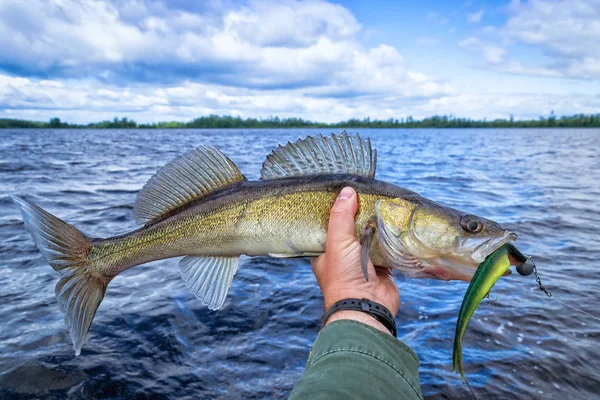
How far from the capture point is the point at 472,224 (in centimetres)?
281

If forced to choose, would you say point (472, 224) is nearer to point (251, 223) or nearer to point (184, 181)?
point (251, 223)

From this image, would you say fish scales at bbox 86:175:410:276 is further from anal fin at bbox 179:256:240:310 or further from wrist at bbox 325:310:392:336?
wrist at bbox 325:310:392:336

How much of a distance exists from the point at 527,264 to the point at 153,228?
2.57 m

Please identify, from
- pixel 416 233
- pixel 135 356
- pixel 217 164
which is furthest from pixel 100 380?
pixel 416 233

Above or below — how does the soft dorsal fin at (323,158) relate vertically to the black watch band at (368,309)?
above

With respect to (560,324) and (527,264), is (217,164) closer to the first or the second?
(527,264)

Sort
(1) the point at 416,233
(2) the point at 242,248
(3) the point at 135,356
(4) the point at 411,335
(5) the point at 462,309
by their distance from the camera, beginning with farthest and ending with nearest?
(4) the point at 411,335 → (3) the point at 135,356 → (2) the point at 242,248 → (1) the point at 416,233 → (5) the point at 462,309

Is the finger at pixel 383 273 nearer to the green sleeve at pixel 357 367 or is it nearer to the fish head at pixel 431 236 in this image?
the fish head at pixel 431 236

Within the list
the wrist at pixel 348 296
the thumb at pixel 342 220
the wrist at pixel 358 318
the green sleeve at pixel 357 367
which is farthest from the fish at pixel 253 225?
the green sleeve at pixel 357 367

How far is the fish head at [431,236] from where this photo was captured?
111 inches

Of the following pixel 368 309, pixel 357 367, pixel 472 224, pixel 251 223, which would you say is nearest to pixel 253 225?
pixel 251 223

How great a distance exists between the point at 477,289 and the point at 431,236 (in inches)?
30.1

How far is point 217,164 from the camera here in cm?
338

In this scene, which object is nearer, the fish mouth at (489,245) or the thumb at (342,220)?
the fish mouth at (489,245)
